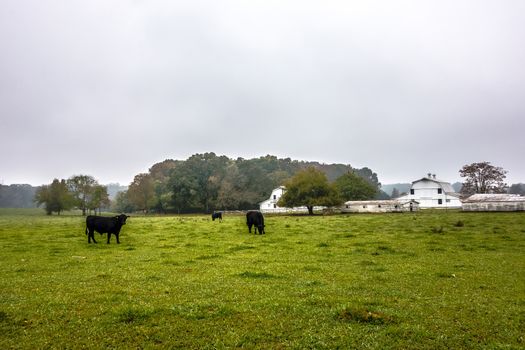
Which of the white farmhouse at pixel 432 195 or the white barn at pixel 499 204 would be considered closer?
the white barn at pixel 499 204

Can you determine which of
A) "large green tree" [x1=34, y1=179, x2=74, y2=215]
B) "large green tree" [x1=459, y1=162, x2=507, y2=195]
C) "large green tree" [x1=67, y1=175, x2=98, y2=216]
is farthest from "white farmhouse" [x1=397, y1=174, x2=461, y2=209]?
"large green tree" [x1=34, y1=179, x2=74, y2=215]

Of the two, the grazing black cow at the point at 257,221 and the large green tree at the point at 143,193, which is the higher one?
the large green tree at the point at 143,193

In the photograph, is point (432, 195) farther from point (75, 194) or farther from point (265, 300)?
point (265, 300)

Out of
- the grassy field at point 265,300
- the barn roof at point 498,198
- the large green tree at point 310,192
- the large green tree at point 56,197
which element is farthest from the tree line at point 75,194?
the grassy field at point 265,300

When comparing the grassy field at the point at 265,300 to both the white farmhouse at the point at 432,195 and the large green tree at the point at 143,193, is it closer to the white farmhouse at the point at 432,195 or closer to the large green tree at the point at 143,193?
the white farmhouse at the point at 432,195

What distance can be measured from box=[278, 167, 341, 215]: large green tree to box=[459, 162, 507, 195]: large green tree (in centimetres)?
5551

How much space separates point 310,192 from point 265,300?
221ft

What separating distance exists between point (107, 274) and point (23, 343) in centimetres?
677

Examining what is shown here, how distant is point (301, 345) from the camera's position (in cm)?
746

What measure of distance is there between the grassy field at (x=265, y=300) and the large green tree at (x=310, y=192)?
5619cm

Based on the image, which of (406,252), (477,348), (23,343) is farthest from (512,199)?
(23,343)

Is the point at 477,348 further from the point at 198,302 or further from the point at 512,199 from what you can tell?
the point at 512,199

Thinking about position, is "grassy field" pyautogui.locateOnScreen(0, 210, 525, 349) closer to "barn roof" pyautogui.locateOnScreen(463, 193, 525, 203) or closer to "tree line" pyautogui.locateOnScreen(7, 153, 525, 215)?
"barn roof" pyautogui.locateOnScreen(463, 193, 525, 203)

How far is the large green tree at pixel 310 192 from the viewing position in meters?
76.1
